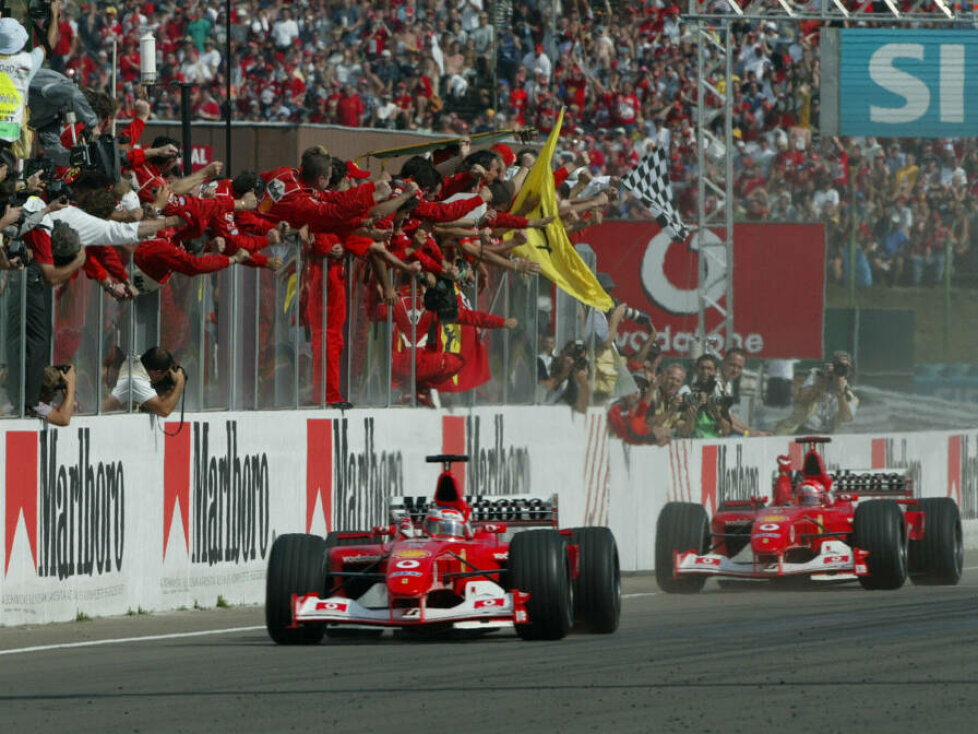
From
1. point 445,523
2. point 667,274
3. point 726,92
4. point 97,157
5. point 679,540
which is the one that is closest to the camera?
point 445,523

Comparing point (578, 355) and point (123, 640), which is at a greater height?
point (578, 355)

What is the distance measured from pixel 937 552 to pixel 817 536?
142cm

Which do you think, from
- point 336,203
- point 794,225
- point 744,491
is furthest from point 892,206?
point 336,203

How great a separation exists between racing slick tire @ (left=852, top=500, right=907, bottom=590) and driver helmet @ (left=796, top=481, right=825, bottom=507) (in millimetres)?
739

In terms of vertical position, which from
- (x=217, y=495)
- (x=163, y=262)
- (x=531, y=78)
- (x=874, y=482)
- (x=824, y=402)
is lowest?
(x=874, y=482)

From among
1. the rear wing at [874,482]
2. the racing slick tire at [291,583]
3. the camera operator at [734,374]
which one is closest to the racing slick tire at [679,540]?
the rear wing at [874,482]

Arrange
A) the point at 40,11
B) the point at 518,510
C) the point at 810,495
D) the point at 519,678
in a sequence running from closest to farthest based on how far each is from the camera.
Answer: the point at 519,678
the point at 518,510
the point at 40,11
the point at 810,495

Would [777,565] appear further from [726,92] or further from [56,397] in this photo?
[726,92]

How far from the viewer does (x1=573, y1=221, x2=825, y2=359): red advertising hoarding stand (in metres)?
28.6

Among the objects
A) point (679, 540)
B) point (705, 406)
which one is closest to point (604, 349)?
point (705, 406)

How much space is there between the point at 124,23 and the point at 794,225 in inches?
446

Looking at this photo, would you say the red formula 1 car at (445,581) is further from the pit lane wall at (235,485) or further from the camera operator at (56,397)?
the camera operator at (56,397)

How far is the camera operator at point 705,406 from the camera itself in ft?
72.0

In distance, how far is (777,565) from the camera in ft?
53.1
